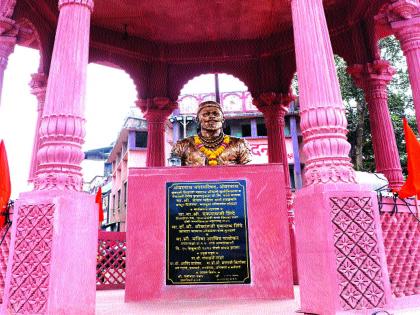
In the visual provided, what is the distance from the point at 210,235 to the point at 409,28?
633 centimetres

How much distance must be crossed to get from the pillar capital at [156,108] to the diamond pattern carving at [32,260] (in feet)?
27.6

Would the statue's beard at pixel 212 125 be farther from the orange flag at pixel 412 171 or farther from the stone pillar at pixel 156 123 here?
the stone pillar at pixel 156 123

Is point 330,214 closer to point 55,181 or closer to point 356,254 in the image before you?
point 356,254

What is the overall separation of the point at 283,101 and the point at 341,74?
12.8 metres

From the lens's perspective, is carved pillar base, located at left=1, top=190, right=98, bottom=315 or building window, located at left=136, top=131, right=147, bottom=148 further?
building window, located at left=136, top=131, right=147, bottom=148

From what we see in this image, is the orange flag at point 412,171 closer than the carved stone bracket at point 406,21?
Yes

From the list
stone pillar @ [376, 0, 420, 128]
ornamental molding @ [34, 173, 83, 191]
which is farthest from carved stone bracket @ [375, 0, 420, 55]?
ornamental molding @ [34, 173, 83, 191]

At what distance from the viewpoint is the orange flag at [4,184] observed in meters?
5.38

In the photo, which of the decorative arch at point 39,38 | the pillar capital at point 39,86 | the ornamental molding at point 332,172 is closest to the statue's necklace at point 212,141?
the ornamental molding at point 332,172

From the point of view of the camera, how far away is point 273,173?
6785mm

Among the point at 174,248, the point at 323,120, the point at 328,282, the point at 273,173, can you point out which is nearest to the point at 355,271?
the point at 328,282

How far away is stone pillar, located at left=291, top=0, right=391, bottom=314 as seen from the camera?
450 cm

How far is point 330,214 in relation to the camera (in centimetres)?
470

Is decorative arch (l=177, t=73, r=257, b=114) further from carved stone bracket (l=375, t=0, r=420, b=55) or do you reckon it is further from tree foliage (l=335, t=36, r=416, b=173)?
carved stone bracket (l=375, t=0, r=420, b=55)
